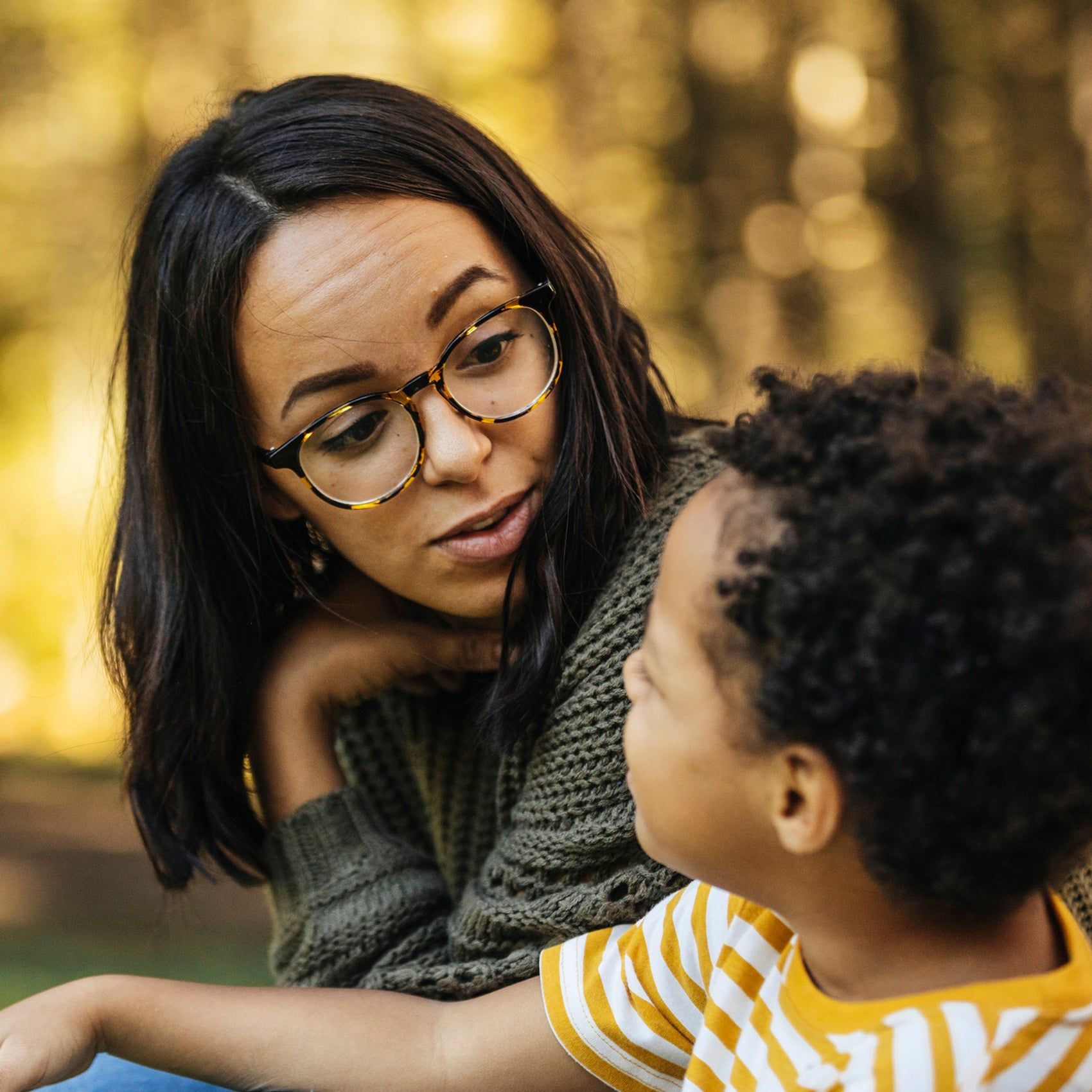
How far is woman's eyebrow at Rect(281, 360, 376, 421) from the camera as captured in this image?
1.46 metres

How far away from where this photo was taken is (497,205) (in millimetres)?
1593

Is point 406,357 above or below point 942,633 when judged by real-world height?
above

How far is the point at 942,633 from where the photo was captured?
0.83 meters

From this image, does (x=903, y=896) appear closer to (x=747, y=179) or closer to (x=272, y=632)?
(x=272, y=632)

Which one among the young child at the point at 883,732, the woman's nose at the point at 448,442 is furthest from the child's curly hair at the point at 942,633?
the woman's nose at the point at 448,442

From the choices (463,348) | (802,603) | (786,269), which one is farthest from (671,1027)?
(786,269)

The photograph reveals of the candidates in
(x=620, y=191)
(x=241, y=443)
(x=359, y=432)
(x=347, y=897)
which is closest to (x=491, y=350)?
(x=359, y=432)

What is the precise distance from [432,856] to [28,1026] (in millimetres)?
743

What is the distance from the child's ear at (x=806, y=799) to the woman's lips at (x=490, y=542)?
67cm

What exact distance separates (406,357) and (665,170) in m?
3.57

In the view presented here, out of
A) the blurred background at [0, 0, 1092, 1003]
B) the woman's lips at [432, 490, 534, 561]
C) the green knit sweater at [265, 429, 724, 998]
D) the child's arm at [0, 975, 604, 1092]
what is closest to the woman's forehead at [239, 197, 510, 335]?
the woman's lips at [432, 490, 534, 561]

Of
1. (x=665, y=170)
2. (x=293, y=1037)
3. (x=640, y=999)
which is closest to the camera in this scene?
(x=640, y=999)

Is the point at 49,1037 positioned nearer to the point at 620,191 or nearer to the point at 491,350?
the point at 491,350

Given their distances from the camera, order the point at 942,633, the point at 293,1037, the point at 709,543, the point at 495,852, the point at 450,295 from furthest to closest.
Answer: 1. the point at 495,852
2. the point at 450,295
3. the point at 293,1037
4. the point at 709,543
5. the point at 942,633
